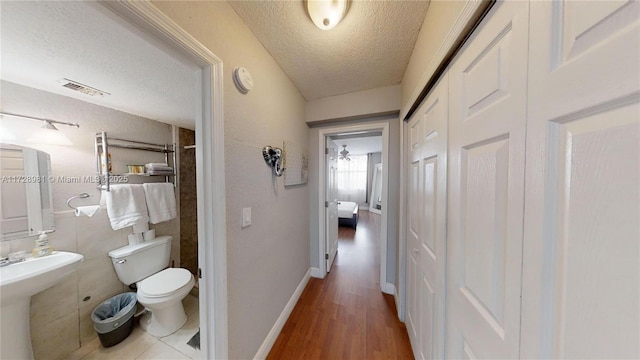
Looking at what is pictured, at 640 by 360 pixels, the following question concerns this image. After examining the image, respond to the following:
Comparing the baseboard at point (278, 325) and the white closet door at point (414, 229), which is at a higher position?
the white closet door at point (414, 229)

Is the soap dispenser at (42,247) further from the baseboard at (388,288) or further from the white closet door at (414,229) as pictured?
the baseboard at (388,288)

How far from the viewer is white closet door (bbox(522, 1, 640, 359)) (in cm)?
28

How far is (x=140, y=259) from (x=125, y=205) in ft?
1.93

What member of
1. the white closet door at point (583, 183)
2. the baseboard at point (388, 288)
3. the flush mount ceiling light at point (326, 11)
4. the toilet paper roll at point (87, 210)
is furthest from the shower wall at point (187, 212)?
the white closet door at point (583, 183)

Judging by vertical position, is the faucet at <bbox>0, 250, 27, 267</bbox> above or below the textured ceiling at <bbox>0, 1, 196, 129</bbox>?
below

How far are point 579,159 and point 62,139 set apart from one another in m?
2.94

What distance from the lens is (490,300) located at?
574 millimetres

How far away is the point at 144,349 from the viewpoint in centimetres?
150

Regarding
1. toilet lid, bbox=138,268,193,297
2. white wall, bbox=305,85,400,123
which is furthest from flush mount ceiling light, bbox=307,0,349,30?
toilet lid, bbox=138,268,193,297

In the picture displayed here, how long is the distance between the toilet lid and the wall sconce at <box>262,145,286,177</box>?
1427mm

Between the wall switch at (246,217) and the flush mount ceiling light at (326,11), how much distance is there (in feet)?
4.10

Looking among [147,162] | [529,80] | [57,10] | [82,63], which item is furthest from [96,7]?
[147,162]

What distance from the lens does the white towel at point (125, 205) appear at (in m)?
1.69

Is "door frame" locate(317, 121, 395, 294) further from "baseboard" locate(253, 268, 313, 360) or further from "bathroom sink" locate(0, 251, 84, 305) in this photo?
"bathroom sink" locate(0, 251, 84, 305)
